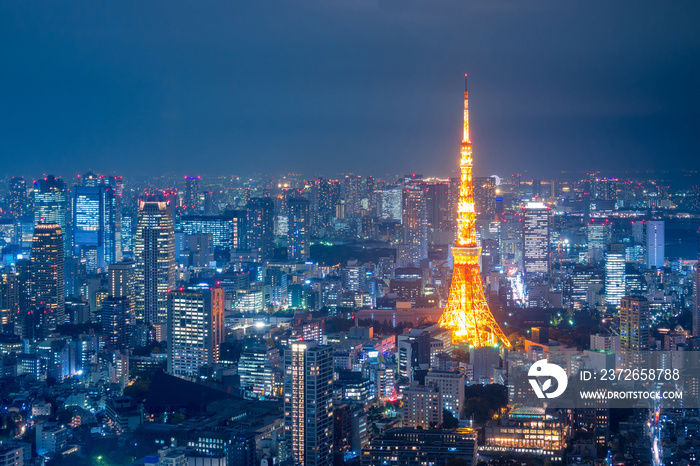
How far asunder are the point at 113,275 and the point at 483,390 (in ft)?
36.9

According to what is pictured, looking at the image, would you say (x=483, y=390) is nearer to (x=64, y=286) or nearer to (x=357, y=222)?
(x=64, y=286)

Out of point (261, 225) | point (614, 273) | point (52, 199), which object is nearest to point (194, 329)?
point (614, 273)

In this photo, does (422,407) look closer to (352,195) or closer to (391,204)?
(391,204)

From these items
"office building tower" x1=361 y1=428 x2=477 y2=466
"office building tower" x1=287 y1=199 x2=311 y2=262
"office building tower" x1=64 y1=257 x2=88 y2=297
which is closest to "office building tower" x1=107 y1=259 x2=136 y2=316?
"office building tower" x1=64 y1=257 x2=88 y2=297

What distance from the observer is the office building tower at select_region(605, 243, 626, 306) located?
20.7 m

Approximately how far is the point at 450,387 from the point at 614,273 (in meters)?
10.6

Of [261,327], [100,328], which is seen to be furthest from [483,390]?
[100,328]

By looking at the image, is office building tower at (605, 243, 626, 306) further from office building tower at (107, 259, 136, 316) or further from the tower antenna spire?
office building tower at (107, 259, 136, 316)

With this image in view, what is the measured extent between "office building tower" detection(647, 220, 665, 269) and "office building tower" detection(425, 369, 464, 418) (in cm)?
1084

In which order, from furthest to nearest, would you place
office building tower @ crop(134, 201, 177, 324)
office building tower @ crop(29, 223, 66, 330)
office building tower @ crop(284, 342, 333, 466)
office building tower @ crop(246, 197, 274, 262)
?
office building tower @ crop(246, 197, 274, 262) < office building tower @ crop(134, 201, 177, 324) < office building tower @ crop(29, 223, 66, 330) < office building tower @ crop(284, 342, 333, 466)

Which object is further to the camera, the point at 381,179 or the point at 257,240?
the point at 381,179

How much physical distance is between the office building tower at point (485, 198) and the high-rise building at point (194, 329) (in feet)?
36.9

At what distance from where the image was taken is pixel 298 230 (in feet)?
94.3

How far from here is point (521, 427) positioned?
33.6 ft
